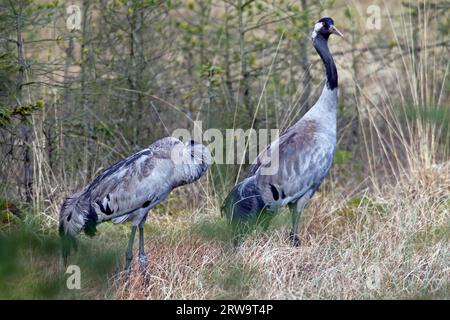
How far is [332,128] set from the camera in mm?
7559

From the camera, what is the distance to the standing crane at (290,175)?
7.20m

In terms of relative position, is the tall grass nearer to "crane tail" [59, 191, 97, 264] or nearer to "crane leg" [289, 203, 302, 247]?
"crane leg" [289, 203, 302, 247]

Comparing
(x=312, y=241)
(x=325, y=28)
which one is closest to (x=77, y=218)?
(x=312, y=241)

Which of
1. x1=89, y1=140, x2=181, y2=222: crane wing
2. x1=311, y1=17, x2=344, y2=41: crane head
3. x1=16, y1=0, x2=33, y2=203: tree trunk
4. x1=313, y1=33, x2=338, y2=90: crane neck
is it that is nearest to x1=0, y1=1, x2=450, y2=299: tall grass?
x1=16, y1=0, x2=33, y2=203: tree trunk

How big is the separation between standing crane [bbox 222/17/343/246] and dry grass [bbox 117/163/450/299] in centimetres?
19

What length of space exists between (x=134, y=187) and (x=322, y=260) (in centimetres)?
147

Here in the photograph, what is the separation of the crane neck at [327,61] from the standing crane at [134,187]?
1.58 m

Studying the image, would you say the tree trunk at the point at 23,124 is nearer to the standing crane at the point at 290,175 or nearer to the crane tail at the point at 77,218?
the crane tail at the point at 77,218

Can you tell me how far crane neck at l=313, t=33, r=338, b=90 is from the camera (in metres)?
7.66

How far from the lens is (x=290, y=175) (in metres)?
7.33

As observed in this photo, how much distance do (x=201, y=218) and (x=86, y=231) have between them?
1.49m

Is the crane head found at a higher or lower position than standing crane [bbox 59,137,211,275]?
higher
